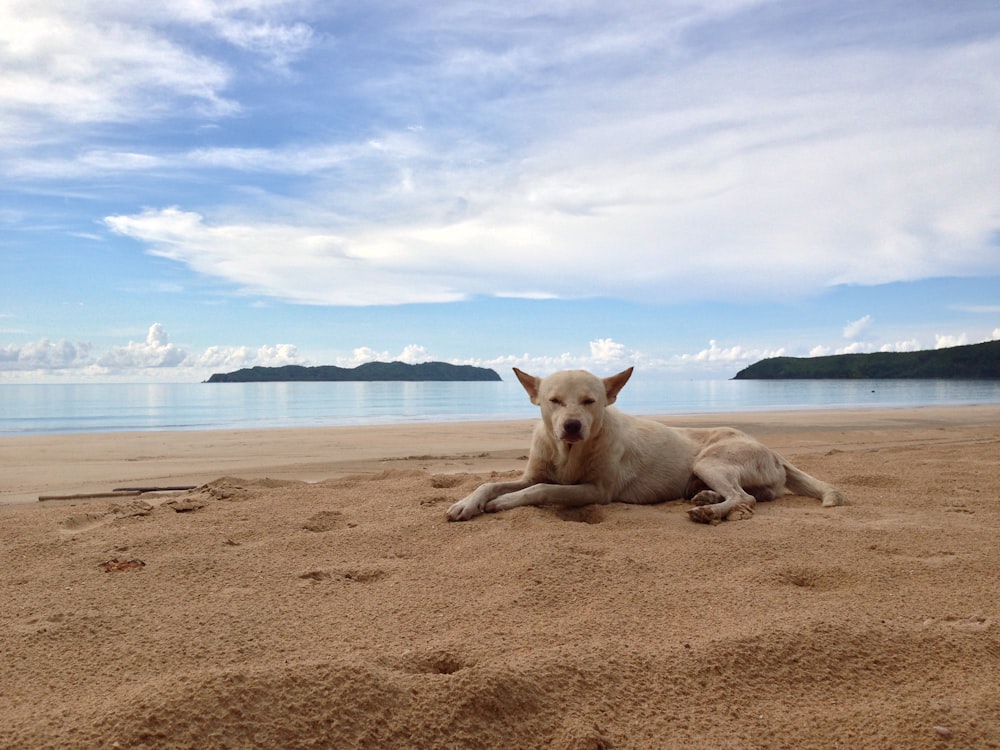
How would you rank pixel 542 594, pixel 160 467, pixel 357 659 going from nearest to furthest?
1. pixel 357 659
2. pixel 542 594
3. pixel 160 467

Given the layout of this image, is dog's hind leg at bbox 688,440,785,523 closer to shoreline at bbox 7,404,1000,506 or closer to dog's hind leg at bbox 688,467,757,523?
dog's hind leg at bbox 688,467,757,523

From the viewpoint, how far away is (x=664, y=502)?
17.8 ft

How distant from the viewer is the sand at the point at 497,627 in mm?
1787

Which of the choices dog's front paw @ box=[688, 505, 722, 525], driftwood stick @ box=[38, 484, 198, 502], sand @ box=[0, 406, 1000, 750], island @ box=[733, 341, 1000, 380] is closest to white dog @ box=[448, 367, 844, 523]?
dog's front paw @ box=[688, 505, 722, 525]

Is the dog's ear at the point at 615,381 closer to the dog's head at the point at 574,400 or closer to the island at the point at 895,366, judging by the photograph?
the dog's head at the point at 574,400

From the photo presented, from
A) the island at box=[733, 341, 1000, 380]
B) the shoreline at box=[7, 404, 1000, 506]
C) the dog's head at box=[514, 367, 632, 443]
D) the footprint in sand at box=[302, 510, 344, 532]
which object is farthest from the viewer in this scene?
the island at box=[733, 341, 1000, 380]

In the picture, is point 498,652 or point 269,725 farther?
point 498,652

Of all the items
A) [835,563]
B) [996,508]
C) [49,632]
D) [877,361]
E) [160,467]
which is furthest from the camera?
[877,361]

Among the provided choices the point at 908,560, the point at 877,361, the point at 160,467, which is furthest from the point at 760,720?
the point at 877,361

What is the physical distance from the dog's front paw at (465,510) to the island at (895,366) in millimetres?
76694

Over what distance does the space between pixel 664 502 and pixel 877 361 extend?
88.2 meters

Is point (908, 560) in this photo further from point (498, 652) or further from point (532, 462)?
point (532, 462)

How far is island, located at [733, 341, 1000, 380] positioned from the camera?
2798 inches

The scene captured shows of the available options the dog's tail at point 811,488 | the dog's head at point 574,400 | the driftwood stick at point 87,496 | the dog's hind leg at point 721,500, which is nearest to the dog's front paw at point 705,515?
the dog's hind leg at point 721,500
